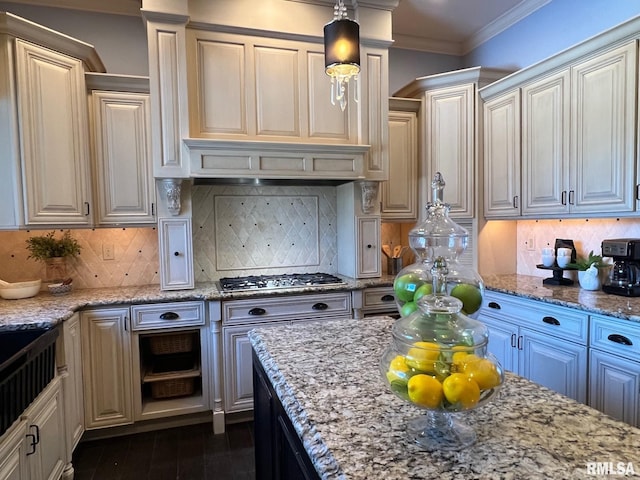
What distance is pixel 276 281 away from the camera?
317cm

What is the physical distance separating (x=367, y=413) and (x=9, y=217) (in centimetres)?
254

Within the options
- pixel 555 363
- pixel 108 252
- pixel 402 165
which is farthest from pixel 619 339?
pixel 108 252

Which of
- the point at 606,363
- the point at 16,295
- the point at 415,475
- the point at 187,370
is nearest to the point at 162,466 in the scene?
the point at 187,370

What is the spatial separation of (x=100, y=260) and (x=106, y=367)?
888mm

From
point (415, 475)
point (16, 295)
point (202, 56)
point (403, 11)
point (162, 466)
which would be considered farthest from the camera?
point (403, 11)

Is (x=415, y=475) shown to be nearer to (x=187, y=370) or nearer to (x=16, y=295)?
(x=187, y=370)

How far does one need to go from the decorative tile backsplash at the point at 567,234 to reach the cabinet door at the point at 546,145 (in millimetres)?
355

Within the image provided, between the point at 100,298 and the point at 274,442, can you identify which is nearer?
the point at 274,442

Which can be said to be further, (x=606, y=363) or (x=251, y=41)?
(x=251, y=41)

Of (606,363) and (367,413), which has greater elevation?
(367,413)

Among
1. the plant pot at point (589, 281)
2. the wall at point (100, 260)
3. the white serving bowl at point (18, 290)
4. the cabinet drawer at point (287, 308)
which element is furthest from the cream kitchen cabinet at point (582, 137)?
the white serving bowl at point (18, 290)

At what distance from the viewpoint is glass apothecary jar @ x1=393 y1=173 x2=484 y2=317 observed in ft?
3.38

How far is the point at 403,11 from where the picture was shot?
11.2ft

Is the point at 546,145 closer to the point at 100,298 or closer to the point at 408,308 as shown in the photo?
the point at 408,308
